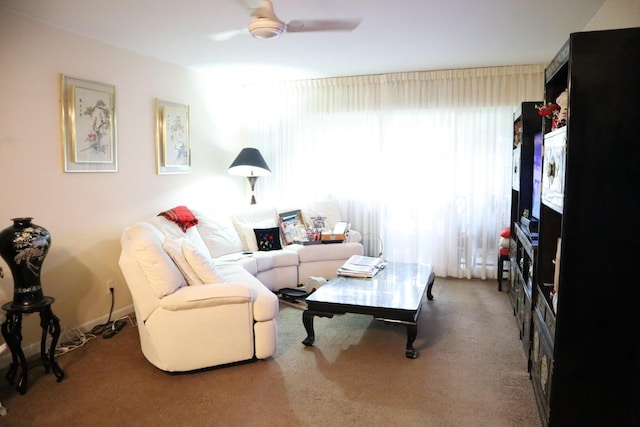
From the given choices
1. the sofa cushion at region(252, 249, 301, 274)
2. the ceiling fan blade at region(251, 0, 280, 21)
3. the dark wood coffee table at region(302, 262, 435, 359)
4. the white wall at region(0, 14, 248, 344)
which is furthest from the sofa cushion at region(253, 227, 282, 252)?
the ceiling fan blade at region(251, 0, 280, 21)

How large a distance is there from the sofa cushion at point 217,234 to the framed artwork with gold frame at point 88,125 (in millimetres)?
977

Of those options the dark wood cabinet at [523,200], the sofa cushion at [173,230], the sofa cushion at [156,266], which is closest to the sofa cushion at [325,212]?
the sofa cushion at [173,230]

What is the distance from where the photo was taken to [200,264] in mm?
3080

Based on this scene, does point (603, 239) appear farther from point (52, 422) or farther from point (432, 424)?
point (52, 422)

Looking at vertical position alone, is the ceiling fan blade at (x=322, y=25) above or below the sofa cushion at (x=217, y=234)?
above

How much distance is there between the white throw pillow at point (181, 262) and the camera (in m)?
3.09

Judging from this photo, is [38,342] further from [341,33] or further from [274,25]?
[341,33]

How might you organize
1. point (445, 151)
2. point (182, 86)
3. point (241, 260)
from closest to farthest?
point (241, 260) < point (182, 86) < point (445, 151)

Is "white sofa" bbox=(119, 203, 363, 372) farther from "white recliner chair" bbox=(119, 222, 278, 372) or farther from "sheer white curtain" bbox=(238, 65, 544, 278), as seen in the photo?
"sheer white curtain" bbox=(238, 65, 544, 278)

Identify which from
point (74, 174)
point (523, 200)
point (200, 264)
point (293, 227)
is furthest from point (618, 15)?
point (74, 174)

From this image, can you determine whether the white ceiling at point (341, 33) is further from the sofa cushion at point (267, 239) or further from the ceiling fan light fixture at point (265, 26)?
the sofa cushion at point (267, 239)

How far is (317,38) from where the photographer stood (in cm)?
382

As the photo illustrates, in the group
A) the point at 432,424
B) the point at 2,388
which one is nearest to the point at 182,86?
the point at 2,388

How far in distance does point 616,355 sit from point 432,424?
3.07ft
